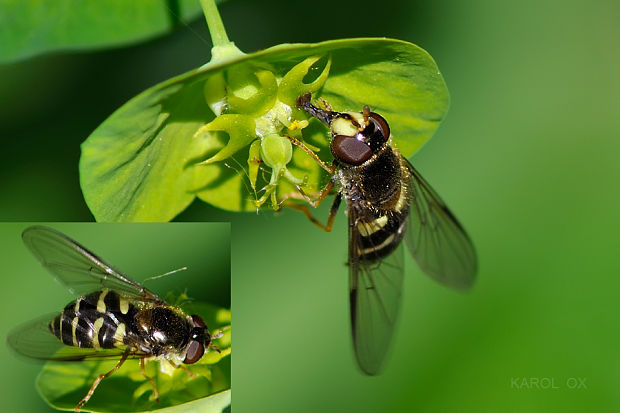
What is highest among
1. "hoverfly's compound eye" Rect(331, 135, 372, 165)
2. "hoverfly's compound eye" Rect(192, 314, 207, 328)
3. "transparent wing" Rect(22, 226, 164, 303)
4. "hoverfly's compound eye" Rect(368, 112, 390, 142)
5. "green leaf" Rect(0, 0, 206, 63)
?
"green leaf" Rect(0, 0, 206, 63)

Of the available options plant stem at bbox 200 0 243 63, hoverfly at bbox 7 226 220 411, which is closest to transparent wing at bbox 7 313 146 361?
hoverfly at bbox 7 226 220 411

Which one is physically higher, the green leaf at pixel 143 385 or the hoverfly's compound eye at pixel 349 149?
the hoverfly's compound eye at pixel 349 149

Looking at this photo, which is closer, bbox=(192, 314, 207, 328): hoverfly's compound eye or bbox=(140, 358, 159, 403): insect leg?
bbox=(140, 358, 159, 403): insect leg

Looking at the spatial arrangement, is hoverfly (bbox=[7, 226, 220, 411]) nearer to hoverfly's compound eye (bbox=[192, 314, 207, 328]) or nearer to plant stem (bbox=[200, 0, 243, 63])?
hoverfly's compound eye (bbox=[192, 314, 207, 328])

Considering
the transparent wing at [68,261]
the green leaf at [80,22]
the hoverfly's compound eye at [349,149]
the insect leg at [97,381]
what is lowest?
the insect leg at [97,381]

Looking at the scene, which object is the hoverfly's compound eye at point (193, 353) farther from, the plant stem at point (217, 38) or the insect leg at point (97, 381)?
the plant stem at point (217, 38)

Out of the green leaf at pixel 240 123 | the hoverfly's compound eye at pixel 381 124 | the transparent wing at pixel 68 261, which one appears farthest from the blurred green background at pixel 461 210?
the hoverfly's compound eye at pixel 381 124

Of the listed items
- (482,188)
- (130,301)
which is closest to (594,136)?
(482,188)
